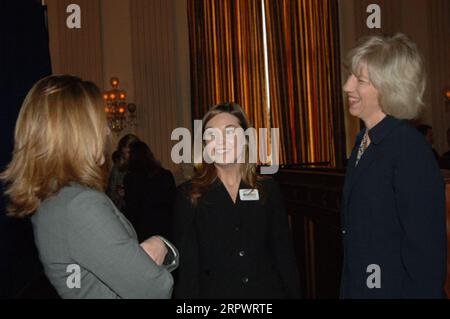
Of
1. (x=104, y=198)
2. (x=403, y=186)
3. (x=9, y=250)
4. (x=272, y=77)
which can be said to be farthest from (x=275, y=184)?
(x=272, y=77)

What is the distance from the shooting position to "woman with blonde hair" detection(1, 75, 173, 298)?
139 cm

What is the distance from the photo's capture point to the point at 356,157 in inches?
81.4

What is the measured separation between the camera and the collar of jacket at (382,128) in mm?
1808

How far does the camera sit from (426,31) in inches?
399

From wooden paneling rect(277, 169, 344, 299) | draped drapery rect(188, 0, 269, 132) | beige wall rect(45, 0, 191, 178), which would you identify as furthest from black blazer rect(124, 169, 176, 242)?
draped drapery rect(188, 0, 269, 132)

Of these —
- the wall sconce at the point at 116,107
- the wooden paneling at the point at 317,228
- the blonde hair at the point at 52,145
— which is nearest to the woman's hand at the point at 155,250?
the blonde hair at the point at 52,145

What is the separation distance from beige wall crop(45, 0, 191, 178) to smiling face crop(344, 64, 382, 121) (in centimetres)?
797

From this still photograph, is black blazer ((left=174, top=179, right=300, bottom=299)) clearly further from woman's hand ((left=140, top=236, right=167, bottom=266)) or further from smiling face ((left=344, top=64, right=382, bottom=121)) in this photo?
smiling face ((left=344, top=64, right=382, bottom=121))

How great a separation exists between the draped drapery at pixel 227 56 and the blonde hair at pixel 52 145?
27.8 ft

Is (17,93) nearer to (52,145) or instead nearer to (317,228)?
(317,228)

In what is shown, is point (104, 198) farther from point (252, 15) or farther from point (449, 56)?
point (449, 56)

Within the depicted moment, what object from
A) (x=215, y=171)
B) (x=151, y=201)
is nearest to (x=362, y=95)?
(x=215, y=171)

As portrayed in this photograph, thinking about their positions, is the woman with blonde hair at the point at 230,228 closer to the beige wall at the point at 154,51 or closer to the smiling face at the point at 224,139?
the smiling face at the point at 224,139

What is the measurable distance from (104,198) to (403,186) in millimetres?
1013
